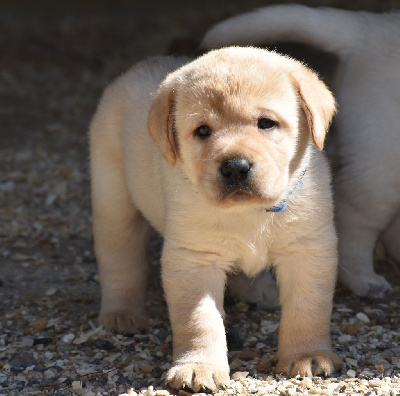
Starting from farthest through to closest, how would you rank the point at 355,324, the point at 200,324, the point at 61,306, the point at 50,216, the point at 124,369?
the point at 50,216 < the point at 61,306 < the point at 355,324 < the point at 124,369 < the point at 200,324

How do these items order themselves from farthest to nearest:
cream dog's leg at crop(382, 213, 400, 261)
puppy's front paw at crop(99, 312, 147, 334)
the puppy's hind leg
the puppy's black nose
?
1. cream dog's leg at crop(382, 213, 400, 261)
2. the puppy's hind leg
3. puppy's front paw at crop(99, 312, 147, 334)
4. the puppy's black nose

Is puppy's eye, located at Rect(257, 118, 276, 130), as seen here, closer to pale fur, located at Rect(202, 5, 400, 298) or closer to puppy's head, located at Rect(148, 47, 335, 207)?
puppy's head, located at Rect(148, 47, 335, 207)

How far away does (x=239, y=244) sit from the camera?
12.5ft

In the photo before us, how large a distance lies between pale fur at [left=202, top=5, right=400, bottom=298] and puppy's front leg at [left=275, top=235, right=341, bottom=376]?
93 centimetres

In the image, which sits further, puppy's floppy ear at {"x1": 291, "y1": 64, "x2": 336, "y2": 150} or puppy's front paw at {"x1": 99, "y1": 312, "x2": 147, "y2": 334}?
puppy's front paw at {"x1": 99, "y1": 312, "x2": 147, "y2": 334}

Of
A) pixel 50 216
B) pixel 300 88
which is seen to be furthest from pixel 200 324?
pixel 50 216

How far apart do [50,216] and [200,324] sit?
114 inches

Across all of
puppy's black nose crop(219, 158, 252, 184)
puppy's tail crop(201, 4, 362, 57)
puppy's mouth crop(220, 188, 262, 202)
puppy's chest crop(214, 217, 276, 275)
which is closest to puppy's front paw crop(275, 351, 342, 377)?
puppy's chest crop(214, 217, 276, 275)

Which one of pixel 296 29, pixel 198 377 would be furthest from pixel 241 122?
pixel 296 29

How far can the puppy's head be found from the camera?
11.3ft

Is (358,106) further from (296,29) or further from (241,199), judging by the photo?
(241,199)

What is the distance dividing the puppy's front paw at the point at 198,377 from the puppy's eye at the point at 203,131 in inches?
40.7

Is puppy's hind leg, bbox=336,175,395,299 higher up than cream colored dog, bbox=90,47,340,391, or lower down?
lower down

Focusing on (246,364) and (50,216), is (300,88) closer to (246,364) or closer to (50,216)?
(246,364)
